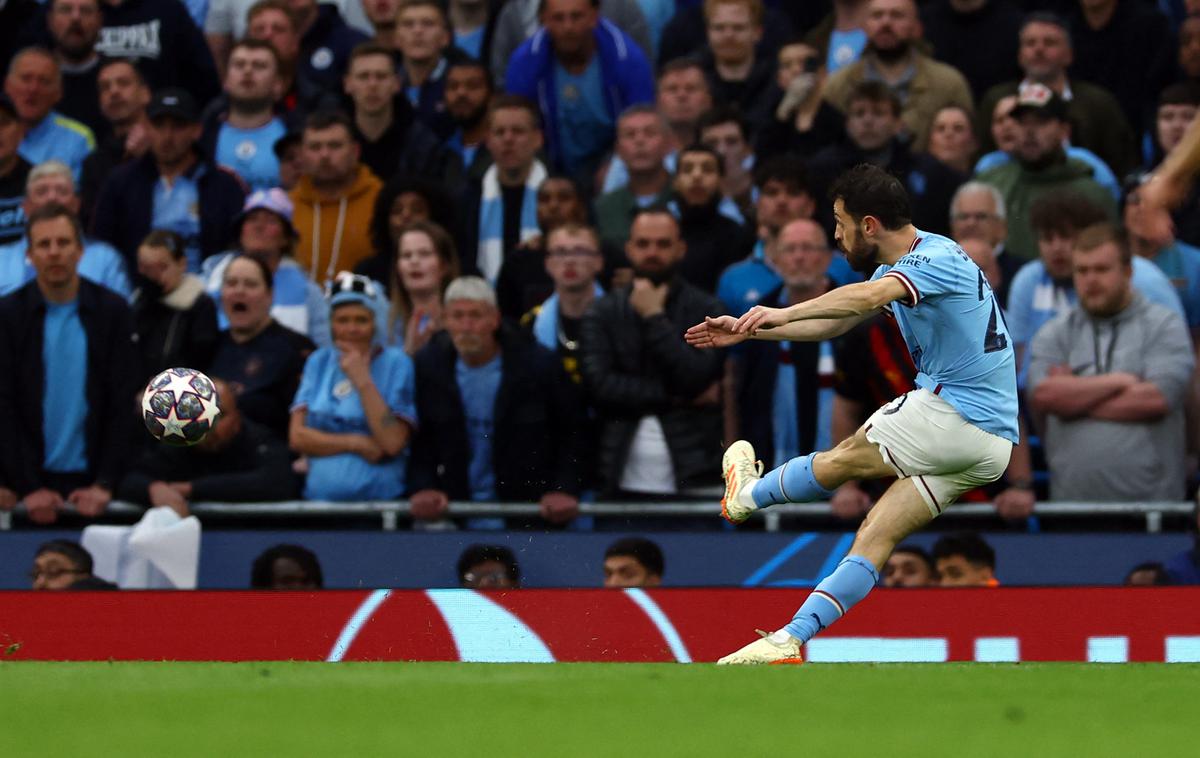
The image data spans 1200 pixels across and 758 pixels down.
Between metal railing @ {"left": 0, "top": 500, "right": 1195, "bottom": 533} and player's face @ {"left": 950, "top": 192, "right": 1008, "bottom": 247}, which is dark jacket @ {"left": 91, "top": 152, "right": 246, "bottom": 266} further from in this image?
player's face @ {"left": 950, "top": 192, "right": 1008, "bottom": 247}

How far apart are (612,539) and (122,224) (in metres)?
4.48

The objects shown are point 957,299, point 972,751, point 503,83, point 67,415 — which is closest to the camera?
point 972,751

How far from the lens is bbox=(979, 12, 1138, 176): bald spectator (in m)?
12.3

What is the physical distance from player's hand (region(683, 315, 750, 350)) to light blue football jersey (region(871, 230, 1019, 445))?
28.7 inches

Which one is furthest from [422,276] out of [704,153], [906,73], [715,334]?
[715,334]

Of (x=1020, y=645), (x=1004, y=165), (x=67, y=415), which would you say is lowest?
(x=1020, y=645)

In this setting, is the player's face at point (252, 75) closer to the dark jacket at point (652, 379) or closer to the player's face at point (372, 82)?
the player's face at point (372, 82)

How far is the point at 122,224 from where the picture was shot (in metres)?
12.7

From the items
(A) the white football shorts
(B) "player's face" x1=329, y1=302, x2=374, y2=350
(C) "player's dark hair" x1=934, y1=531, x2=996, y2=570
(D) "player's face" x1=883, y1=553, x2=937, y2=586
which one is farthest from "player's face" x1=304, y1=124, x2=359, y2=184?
(A) the white football shorts

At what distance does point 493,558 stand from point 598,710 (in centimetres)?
378

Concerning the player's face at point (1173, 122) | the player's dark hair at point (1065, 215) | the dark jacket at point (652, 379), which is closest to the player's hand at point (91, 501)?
the dark jacket at point (652, 379)

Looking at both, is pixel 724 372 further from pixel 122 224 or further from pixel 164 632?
pixel 122 224

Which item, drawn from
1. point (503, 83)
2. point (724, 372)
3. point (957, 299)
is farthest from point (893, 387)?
point (503, 83)

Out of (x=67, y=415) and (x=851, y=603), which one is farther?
(x=67, y=415)
